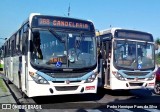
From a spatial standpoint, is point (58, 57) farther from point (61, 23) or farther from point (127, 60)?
point (127, 60)

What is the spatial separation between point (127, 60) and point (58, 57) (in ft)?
13.8

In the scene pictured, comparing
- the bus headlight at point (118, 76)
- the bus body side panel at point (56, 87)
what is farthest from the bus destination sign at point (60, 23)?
the bus headlight at point (118, 76)

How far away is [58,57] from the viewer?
11.0 m

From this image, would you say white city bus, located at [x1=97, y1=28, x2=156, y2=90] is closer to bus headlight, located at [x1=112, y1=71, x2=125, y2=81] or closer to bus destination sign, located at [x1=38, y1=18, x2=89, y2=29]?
bus headlight, located at [x1=112, y1=71, x2=125, y2=81]

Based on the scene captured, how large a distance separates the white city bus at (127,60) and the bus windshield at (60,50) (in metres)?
2.40

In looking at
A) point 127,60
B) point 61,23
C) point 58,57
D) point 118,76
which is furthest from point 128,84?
point 61,23

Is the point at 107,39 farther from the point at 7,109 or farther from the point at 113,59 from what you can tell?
the point at 7,109

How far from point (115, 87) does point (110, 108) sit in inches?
106

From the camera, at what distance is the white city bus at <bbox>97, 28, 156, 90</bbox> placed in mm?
13773

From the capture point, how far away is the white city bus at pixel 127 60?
1377cm

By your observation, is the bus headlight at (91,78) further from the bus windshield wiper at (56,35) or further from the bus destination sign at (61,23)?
the bus destination sign at (61,23)

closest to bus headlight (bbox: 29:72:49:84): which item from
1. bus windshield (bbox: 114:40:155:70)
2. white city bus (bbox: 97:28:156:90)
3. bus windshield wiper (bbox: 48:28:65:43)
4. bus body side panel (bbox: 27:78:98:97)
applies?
bus body side panel (bbox: 27:78:98:97)

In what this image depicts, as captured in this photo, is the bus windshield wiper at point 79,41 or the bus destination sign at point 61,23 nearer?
the bus destination sign at point 61,23

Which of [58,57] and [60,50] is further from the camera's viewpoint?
[60,50]
